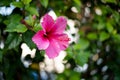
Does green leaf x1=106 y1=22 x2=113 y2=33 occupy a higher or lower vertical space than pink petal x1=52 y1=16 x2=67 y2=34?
higher

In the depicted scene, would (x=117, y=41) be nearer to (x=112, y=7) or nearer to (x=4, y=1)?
(x=112, y=7)

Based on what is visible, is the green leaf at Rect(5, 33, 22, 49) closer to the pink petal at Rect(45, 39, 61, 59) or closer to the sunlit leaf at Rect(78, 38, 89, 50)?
the pink petal at Rect(45, 39, 61, 59)

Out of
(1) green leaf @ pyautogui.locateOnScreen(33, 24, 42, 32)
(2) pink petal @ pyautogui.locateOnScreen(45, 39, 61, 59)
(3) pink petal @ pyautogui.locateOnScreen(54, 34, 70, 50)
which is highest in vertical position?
(1) green leaf @ pyautogui.locateOnScreen(33, 24, 42, 32)

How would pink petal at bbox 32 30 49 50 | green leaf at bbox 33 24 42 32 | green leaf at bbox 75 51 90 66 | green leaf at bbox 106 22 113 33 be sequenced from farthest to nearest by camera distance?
green leaf at bbox 106 22 113 33 → green leaf at bbox 75 51 90 66 → green leaf at bbox 33 24 42 32 → pink petal at bbox 32 30 49 50

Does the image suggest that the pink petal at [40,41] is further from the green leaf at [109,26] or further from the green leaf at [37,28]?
the green leaf at [109,26]

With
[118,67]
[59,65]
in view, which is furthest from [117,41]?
[59,65]

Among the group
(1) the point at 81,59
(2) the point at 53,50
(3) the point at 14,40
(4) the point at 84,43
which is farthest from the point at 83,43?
(2) the point at 53,50

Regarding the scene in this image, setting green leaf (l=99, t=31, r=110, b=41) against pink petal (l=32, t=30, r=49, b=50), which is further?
green leaf (l=99, t=31, r=110, b=41)

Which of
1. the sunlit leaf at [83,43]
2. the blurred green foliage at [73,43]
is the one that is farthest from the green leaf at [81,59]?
the sunlit leaf at [83,43]

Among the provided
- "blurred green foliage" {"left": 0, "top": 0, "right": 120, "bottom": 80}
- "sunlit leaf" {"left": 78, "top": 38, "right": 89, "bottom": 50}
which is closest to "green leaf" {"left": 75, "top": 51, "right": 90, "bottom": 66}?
"blurred green foliage" {"left": 0, "top": 0, "right": 120, "bottom": 80}
